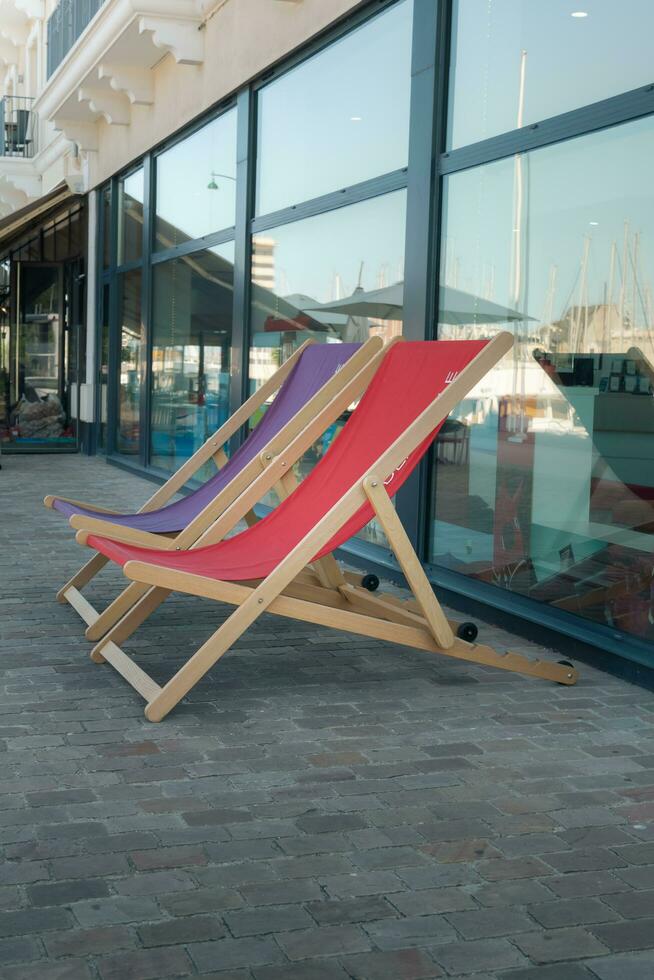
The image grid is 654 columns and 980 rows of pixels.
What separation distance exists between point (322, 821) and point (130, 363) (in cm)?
1031

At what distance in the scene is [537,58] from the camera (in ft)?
16.3

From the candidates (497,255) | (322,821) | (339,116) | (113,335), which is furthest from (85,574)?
(113,335)

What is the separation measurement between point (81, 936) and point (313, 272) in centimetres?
570

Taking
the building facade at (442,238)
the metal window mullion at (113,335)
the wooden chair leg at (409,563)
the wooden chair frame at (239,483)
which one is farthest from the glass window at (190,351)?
the wooden chair leg at (409,563)

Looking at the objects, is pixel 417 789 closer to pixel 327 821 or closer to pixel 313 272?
pixel 327 821

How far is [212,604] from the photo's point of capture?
5461 mm

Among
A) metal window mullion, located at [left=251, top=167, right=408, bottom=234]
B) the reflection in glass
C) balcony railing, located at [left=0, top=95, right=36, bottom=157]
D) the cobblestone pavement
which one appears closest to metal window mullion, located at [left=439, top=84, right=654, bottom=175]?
metal window mullion, located at [left=251, top=167, right=408, bottom=234]

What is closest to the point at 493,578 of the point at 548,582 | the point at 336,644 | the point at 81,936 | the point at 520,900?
the point at 548,582

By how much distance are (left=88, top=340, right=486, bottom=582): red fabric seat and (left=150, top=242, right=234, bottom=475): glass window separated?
4.67m

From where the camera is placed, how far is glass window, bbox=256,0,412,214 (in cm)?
630

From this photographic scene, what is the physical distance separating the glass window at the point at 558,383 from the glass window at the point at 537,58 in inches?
7.7

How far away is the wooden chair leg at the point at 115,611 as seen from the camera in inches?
174

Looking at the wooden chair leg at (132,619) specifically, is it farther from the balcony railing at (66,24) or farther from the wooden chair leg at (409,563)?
the balcony railing at (66,24)

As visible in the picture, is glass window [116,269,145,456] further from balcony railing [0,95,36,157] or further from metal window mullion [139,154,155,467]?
balcony railing [0,95,36,157]
